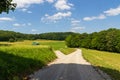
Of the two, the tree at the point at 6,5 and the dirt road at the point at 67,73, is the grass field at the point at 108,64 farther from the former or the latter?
the tree at the point at 6,5

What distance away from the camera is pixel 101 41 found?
134 m

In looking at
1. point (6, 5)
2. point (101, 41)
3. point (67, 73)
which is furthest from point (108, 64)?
point (101, 41)

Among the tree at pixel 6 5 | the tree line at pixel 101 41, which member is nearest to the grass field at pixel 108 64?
the tree at pixel 6 5

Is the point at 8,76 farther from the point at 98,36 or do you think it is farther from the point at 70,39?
the point at 70,39

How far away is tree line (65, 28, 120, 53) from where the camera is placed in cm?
12205

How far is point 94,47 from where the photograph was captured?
144 m

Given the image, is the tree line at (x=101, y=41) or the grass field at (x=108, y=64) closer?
the grass field at (x=108, y=64)

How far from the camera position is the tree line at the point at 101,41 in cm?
12205

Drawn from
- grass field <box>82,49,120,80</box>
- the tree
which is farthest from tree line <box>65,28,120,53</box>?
the tree

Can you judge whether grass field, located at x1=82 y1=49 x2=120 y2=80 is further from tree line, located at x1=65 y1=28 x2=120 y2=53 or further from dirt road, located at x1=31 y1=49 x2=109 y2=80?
tree line, located at x1=65 y1=28 x2=120 y2=53

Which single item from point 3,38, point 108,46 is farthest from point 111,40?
point 3,38

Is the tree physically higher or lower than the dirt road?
higher

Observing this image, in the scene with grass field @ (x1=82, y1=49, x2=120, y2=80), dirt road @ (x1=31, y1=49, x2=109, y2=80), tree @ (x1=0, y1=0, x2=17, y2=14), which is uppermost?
tree @ (x1=0, y1=0, x2=17, y2=14)

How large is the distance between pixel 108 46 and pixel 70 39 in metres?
57.7
